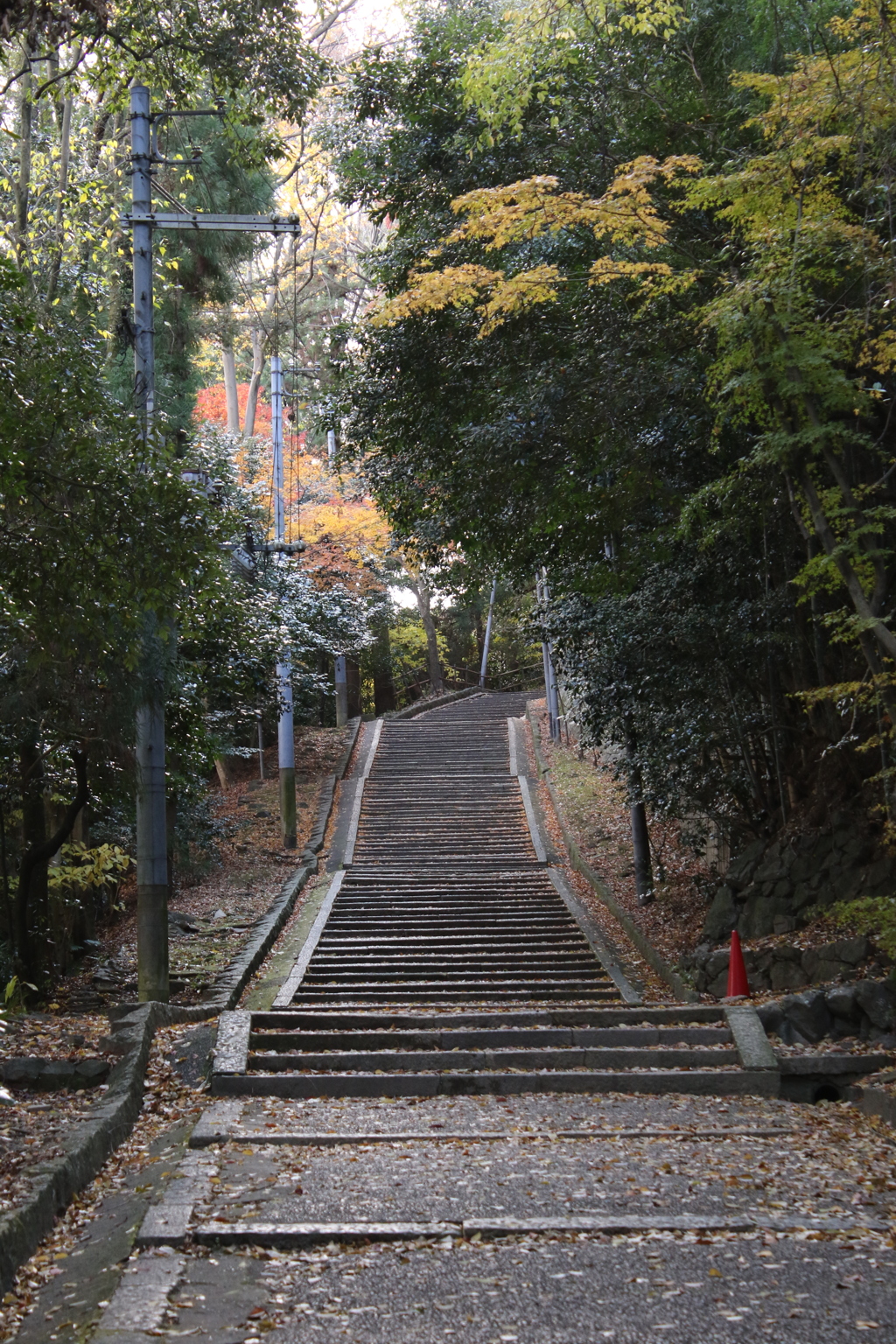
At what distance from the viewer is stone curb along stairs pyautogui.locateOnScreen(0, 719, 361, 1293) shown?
423 centimetres

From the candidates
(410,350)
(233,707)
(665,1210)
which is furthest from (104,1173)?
(233,707)

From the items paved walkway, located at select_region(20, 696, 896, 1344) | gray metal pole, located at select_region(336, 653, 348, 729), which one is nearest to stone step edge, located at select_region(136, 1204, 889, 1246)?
paved walkway, located at select_region(20, 696, 896, 1344)

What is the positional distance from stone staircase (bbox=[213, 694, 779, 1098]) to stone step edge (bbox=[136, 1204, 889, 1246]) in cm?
296

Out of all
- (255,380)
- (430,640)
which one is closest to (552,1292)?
(255,380)

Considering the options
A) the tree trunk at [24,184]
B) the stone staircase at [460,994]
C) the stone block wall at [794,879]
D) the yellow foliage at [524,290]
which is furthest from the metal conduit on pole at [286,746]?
the yellow foliage at [524,290]

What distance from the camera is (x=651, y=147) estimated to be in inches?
369

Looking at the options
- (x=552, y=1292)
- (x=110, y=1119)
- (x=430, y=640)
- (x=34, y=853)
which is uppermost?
(x=430, y=640)

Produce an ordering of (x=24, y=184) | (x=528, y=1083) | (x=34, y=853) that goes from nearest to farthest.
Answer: (x=528, y=1083) < (x=34, y=853) < (x=24, y=184)

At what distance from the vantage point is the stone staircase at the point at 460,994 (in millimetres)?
7555

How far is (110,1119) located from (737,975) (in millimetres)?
5628

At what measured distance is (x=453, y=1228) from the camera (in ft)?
14.6

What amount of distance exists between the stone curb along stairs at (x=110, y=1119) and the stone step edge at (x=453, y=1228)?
44 centimetres

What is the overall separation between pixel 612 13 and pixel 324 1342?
9.69 metres

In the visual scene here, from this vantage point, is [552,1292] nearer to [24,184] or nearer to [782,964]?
[782,964]
